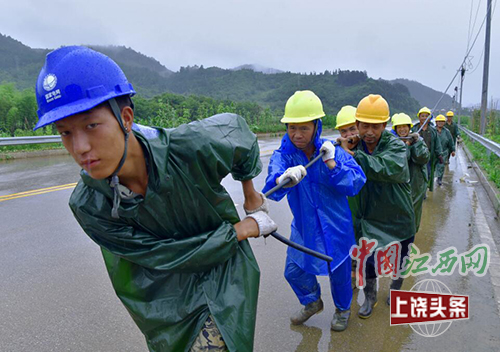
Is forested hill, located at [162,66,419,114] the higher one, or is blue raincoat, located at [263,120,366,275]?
forested hill, located at [162,66,419,114]

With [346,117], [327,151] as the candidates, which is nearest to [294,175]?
[327,151]

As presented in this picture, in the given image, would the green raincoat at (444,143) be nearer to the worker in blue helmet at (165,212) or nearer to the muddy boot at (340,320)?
→ the muddy boot at (340,320)

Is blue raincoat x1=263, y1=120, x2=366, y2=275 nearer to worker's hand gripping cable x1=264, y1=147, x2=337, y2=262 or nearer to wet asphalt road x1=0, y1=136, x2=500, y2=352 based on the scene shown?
worker's hand gripping cable x1=264, y1=147, x2=337, y2=262

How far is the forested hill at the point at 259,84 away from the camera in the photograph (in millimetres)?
81438

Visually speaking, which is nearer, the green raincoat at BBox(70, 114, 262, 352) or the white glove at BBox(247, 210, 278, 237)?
the green raincoat at BBox(70, 114, 262, 352)

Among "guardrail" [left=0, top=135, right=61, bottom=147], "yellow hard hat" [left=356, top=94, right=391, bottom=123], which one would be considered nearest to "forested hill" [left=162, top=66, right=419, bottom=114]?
"guardrail" [left=0, top=135, right=61, bottom=147]

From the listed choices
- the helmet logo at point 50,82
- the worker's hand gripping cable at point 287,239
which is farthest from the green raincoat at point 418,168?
the helmet logo at point 50,82

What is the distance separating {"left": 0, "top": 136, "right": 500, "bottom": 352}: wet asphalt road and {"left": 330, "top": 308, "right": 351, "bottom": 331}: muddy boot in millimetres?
52

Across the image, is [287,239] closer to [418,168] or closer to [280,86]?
[418,168]

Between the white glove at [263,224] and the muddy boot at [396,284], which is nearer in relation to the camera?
the white glove at [263,224]

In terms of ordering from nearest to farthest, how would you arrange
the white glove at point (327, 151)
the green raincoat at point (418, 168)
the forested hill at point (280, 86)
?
the white glove at point (327, 151) → the green raincoat at point (418, 168) → the forested hill at point (280, 86)

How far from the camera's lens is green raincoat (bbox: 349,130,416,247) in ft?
10.3

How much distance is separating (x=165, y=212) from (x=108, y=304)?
2180 millimetres

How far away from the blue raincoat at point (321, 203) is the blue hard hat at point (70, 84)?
5.20ft
